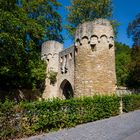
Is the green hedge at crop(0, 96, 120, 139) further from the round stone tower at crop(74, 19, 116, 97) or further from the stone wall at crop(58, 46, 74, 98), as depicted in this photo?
the stone wall at crop(58, 46, 74, 98)

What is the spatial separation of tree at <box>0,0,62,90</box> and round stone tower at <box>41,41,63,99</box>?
0.70 m

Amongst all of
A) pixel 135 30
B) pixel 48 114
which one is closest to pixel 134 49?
pixel 135 30

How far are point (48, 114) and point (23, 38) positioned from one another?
9789 millimetres

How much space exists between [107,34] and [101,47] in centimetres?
117

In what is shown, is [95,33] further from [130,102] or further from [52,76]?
[52,76]

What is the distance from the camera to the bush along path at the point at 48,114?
958cm

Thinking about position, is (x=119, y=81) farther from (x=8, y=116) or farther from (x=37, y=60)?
(x=8, y=116)

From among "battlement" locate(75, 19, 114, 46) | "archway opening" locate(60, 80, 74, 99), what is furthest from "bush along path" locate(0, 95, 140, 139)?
"archway opening" locate(60, 80, 74, 99)

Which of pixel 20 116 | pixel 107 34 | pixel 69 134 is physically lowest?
pixel 69 134

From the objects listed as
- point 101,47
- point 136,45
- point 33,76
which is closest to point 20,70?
point 33,76

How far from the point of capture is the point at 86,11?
33.8 metres

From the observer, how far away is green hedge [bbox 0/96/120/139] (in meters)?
9.57

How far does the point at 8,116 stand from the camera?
962 centimetres

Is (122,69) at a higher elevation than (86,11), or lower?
lower
